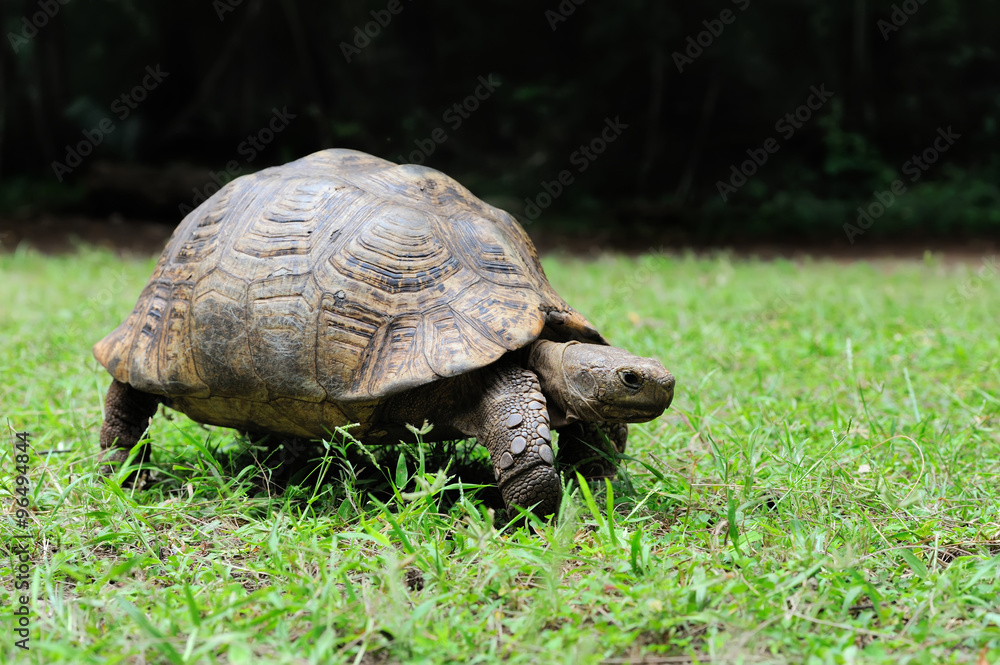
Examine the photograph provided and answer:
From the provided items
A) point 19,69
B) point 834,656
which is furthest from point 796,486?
point 19,69

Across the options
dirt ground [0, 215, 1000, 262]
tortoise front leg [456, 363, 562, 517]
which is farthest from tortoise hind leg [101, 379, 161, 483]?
dirt ground [0, 215, 1000, 262]

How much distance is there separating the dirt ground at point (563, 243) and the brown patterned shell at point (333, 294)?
900 centimetres

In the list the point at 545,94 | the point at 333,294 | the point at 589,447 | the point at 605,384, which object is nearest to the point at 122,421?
the point at 333,294

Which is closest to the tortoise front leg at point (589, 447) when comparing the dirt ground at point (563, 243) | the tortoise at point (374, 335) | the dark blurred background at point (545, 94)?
the tortoise at point (374, 335)

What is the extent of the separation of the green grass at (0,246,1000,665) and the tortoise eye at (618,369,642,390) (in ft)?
1.20

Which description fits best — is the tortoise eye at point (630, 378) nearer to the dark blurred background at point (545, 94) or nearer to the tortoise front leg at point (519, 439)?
the tortoise front leg at point (519, 439)

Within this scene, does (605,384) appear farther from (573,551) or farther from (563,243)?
(563,243)

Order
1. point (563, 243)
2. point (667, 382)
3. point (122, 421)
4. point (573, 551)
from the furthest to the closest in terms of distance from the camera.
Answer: point (563, 243), point (122, 421), point (667, 382), point (573, 551)

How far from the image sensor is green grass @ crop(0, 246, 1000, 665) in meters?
1.77

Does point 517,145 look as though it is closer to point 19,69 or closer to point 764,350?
point 19,69

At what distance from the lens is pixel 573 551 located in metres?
2.29

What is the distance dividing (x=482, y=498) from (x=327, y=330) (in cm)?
78

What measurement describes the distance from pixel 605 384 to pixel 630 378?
0.27 ft

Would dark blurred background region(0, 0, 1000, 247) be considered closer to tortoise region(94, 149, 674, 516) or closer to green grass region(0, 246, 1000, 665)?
green grass region(0, 246, 1000, 665)
